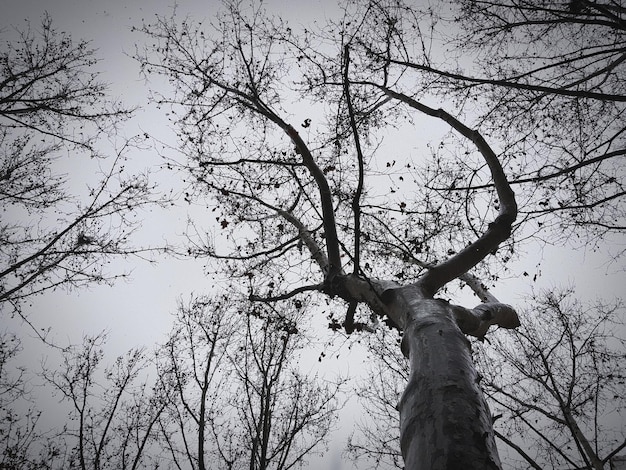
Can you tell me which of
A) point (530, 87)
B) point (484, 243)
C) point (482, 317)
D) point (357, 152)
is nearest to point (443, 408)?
→ point (357, 152)

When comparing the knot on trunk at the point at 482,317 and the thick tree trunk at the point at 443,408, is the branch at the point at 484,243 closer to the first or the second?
the knot on trunk at the point at 482,317

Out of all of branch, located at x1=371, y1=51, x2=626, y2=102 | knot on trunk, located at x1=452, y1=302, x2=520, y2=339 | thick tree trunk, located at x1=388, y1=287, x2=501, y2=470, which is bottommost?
thick tree trunk, located at x1=388, y1=287, x2=501, y2=470

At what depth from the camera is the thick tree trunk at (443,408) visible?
114cm

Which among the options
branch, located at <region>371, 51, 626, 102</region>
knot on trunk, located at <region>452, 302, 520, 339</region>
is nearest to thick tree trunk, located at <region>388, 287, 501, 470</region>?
knot on trunk, located at <region>452, 302, 520, 339</region>

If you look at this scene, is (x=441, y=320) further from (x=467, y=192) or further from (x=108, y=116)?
(x=108, y=116)

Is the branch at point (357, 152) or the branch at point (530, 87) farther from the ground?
the branch at point (530, 87)

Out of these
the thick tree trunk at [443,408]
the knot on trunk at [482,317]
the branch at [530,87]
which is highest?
the branch at [530,87]

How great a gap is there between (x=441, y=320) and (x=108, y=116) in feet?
18.6

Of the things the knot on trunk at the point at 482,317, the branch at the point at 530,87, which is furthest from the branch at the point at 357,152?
the branch at the point at 530,87

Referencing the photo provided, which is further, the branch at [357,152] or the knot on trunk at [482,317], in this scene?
the knot on trunk at [482,317]

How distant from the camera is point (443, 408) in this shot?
1.31m

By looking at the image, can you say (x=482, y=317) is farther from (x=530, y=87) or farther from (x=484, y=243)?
(x=530, y=87)

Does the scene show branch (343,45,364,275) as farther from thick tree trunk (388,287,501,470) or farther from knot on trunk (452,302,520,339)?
knot on trunk (452,302,520,339)

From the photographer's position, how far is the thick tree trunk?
1137 millimetres
